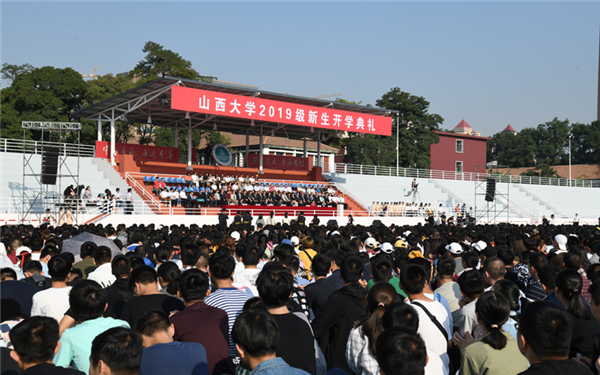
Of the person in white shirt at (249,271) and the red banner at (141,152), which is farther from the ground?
the red banner at (141,152)

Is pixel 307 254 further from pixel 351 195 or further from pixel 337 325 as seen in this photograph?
pixel 351 195

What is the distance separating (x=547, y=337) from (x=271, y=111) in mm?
28635

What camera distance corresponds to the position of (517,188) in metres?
44.2

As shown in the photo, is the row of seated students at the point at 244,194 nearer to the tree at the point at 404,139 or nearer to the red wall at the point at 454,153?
the tree at the point at 404,139

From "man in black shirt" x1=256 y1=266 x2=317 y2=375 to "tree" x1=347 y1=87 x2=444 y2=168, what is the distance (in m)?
42.1

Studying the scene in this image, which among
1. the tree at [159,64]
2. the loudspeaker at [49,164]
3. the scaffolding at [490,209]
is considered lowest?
the scaffolding at [490,209]

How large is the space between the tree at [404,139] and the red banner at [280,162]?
922 cm

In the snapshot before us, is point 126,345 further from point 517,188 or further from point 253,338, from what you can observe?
point 517,188

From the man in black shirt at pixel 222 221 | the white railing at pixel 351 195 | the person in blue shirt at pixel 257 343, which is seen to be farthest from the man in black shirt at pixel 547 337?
the white railing at pixel 351 195

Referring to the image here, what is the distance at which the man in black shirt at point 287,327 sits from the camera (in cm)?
351

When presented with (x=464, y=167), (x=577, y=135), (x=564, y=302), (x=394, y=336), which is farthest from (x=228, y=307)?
(x=577, y=135)

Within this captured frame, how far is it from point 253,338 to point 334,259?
128 inches

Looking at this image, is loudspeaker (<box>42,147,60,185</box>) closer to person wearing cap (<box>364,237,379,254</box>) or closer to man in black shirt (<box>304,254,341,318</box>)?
person wearing cap (<box>364,237,379,254</box>)

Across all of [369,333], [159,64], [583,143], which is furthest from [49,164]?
[583,143]
